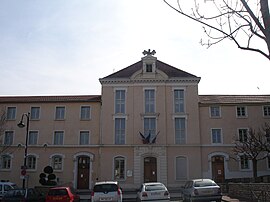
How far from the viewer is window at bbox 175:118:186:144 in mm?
41125

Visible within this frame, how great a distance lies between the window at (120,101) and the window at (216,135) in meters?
10.9

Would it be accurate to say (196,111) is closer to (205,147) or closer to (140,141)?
(205,147)

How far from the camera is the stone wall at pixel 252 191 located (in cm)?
1974

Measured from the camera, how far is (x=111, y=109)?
41.9 meters

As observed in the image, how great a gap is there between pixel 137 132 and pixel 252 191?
68.2 feet

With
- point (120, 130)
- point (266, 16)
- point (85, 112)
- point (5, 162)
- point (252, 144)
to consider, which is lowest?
point (5, 162)

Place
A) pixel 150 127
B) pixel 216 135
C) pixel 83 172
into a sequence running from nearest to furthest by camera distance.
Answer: pixel 83 172 < pixel 150 127 < pixel 216 135

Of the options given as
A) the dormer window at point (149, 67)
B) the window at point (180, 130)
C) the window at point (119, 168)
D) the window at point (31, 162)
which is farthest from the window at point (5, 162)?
the window at point (180, 130)

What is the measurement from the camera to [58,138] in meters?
42.3

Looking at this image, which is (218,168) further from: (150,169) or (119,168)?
(119,168)

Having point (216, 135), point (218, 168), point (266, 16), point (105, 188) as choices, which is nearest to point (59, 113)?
point (216, 135)

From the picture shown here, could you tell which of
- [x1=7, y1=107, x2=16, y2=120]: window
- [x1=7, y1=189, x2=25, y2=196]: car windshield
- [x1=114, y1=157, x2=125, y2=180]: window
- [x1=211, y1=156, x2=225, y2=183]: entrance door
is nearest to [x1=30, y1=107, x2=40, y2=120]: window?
[x1=7, y1=107, x2=16, y2=120]: window

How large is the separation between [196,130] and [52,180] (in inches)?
670

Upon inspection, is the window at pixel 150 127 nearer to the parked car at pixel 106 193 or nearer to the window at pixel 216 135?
the window at pixel 216 135
